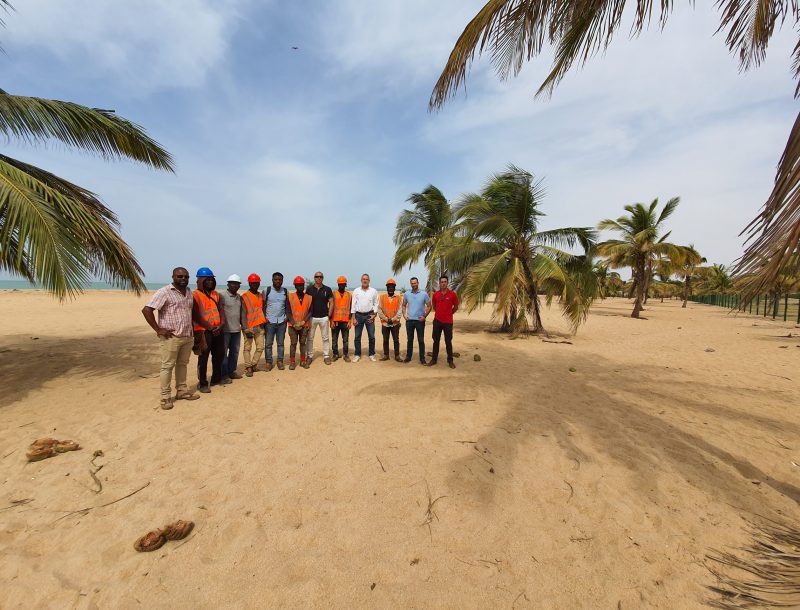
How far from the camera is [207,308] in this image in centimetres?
538

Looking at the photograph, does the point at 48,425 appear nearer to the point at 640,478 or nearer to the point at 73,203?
the point at 73,203

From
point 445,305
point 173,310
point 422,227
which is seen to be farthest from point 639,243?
point 173,310

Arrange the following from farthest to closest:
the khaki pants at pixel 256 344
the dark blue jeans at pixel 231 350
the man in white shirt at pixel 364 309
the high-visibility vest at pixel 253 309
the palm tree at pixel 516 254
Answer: the palm tree at pixel 516 254, the man in white shirt at pixel 364 309, the khaki pants at pixel 256 344, the high-visibility vest at pixel 253 309, the dark blue jeans at pixel 231 350

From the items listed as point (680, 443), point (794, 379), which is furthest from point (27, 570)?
point (794, 379)

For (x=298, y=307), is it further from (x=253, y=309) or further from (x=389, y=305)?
(x=389, y=305)

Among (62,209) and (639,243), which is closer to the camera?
(62,209)

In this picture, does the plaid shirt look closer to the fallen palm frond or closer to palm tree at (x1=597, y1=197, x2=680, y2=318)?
the fallen palm frond

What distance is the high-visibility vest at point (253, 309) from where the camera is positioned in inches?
250

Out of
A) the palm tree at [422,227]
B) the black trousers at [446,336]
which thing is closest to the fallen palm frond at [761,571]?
the black trousers at [446,336]

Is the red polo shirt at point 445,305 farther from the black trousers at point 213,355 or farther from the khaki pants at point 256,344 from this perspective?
the black trousers at point 213,355

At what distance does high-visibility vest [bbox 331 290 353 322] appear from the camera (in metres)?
7.46

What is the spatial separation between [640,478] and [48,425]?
6.93m

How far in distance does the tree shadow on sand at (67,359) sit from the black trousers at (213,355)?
160 centimetres

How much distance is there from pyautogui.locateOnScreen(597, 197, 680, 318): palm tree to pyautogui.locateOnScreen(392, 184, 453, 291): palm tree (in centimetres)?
1006
